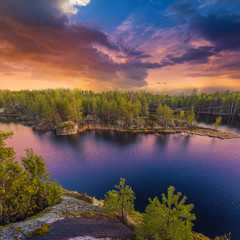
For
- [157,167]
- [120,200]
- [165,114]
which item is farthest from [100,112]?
[120,200]

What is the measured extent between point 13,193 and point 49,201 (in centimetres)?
528

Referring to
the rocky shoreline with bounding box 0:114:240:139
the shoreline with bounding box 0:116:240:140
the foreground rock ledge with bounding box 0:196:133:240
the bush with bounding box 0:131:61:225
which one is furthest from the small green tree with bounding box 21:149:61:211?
the rocky shoreline with bounding box 0:114:240:139

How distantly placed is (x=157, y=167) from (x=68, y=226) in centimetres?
3566

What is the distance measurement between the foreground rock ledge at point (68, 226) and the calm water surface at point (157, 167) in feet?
39.3

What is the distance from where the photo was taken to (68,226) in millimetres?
15398

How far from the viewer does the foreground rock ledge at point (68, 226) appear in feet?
41.4

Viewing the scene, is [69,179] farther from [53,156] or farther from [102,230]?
[102,230]

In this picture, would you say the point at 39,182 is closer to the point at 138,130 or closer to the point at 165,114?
the point at 138,130

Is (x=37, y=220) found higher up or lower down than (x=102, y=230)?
higher up

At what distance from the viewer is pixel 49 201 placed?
17.9 m

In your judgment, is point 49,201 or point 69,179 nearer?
point 49,201

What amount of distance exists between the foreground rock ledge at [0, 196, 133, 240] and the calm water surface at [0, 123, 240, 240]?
11979 millimetres

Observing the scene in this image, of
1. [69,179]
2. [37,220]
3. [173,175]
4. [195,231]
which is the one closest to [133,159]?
[173,175]

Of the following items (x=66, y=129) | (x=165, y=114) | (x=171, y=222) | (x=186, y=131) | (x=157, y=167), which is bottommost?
(x=157, y=167)
